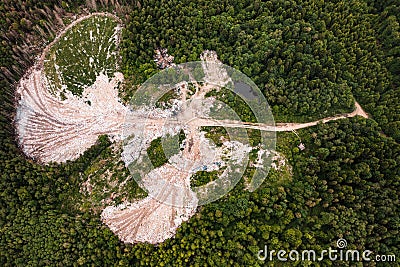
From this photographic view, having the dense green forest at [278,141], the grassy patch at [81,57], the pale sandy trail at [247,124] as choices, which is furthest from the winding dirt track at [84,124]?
the dense green forest at [278,141]

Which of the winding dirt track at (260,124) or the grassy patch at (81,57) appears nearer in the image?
the winding dirt track at (260,124)

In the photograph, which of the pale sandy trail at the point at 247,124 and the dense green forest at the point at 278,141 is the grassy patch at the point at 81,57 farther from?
the pale sandy trail at the point at 247,124

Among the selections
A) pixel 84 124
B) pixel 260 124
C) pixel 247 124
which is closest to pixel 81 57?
pixel 84 124

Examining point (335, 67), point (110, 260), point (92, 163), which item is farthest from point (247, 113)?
point (110, 260)

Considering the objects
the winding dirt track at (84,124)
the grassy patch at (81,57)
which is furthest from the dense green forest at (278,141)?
the grassy patch at (81,57)

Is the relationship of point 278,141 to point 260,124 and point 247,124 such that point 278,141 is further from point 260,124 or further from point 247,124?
point 247,124

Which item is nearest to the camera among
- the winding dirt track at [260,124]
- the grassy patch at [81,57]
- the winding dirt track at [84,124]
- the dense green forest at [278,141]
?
the dense green forest at [278,141]

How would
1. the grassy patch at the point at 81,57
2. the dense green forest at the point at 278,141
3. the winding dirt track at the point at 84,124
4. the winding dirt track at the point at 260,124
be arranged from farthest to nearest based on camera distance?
the grassy patch at the point at 81,57
the winding dirt track at the point at 260,124
the winding dirt track at the point at 84,124
the dense green forest at the point at 278,141

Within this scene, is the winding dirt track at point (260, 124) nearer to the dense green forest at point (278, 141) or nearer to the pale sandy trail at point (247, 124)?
the pale sandy trail at point (247, 124)

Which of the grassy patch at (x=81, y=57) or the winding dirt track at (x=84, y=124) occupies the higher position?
the grassy patch at (x=81, y=57)
